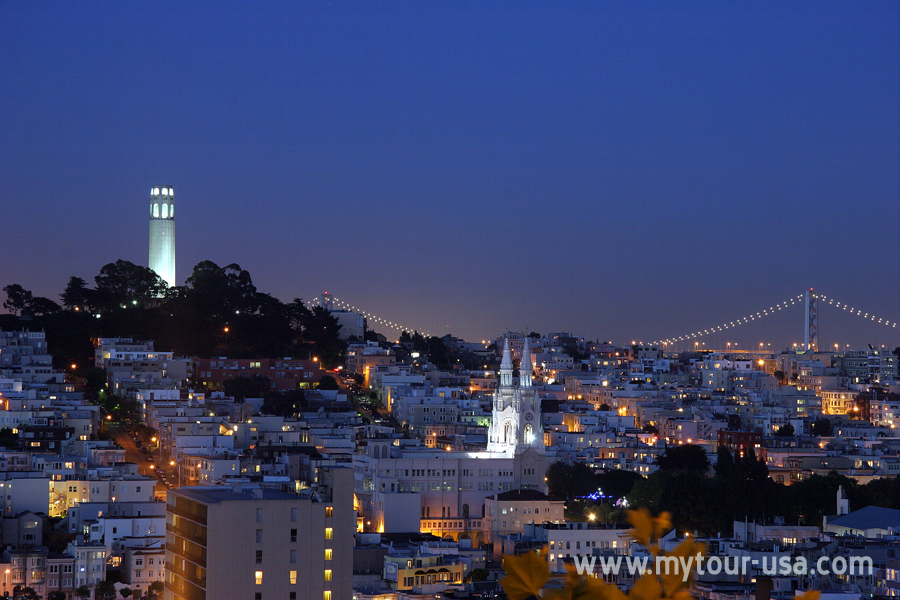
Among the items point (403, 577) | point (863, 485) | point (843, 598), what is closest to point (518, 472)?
point (863, 485)

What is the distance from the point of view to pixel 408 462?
3094 cm

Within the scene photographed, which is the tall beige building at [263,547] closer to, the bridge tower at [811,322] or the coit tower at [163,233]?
the coit tower at [163,233]

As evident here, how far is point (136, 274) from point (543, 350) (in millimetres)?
20723

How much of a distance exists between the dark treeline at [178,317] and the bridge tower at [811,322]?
107 ft

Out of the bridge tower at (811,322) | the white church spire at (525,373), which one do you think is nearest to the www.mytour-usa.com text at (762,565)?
the white church spire at (525,373)

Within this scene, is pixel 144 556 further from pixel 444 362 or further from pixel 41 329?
pixel 444 362

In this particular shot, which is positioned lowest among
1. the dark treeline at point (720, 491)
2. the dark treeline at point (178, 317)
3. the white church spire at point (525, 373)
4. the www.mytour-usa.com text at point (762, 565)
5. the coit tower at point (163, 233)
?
the www.mytour-usa.com text at point (762, 565)

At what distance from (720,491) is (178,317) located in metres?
20.4

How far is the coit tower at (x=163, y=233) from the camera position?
45094 millimetres

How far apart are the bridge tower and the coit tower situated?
36545 millimetres

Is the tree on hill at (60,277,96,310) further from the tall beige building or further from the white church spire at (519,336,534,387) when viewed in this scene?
the tall beige building

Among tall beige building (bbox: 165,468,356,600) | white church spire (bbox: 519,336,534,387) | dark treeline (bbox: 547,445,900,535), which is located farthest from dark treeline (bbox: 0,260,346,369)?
tall beige building (bbox: 165,468,356,600)

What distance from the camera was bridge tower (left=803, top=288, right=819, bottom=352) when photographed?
7144cm

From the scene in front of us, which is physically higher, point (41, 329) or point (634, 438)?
point (41, 329)
